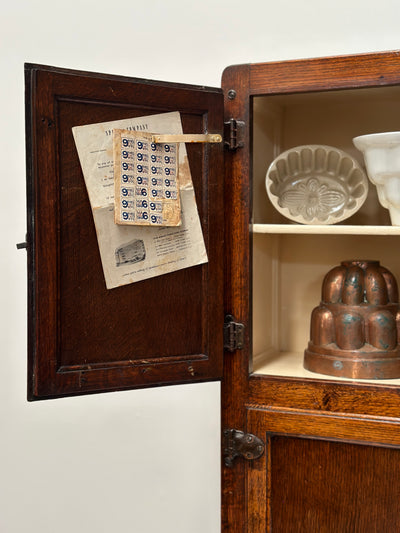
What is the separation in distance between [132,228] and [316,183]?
576mm

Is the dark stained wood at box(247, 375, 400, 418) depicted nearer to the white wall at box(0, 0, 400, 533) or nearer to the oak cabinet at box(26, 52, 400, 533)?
the oak cabinet at box(26, 52, 400, 533)

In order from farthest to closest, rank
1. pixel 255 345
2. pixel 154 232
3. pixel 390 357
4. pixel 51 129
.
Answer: pixel 255 345
pixel 390 357
pixel 154 232
pixel 51 129

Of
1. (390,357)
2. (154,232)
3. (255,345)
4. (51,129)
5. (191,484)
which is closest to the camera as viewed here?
(51,129)

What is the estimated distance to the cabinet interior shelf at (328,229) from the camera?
59.9 inches

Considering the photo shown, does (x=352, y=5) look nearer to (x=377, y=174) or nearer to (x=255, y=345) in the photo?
(x=377, y=174)

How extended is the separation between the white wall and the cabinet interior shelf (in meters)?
0.82

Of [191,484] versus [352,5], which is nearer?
[352,5]

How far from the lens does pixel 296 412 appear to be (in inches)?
62.0

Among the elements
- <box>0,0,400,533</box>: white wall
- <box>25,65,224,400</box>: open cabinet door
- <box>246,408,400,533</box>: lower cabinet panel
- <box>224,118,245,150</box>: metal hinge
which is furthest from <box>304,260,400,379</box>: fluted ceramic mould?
<box>0,0,400,533</box>: white wall

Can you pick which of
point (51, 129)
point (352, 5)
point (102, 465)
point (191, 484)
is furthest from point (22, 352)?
point (352, 5)

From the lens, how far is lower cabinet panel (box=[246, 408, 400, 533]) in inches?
60.6

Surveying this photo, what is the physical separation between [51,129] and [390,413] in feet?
3.09

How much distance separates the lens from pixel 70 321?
1.42m

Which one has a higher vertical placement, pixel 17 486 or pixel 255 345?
pixel 255 345
